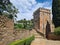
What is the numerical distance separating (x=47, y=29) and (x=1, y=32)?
70.9 ft

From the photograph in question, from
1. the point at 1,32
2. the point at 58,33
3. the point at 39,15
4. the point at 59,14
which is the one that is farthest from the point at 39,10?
the point at 1,32

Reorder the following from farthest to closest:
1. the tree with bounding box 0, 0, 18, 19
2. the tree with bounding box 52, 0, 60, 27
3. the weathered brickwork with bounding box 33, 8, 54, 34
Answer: the weathered brickwork with bounding box 33, 8, 54, 34 < the tree with bounding box 52, 0, 60, 27 < the tree with bounding box 0, 0, 18, 19

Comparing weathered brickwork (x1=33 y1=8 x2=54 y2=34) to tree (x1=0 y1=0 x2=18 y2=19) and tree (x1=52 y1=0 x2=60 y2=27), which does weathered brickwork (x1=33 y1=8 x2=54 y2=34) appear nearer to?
tree (x1=52 y1=0 x2=60 y2=27)

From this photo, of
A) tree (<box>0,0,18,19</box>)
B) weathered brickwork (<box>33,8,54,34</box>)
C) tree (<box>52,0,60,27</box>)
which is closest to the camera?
tree (<box>0,0,18,19</box>)

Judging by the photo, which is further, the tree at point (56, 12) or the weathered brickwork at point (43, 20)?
the weathered brickwork at point (43, 20)

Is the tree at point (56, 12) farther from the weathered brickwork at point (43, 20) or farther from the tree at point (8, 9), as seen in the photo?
the tree at point (8, 9)

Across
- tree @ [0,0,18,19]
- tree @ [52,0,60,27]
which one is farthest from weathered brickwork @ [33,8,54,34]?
tree @ [0,0,18,19]

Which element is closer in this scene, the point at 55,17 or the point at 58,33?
the point at 58,33

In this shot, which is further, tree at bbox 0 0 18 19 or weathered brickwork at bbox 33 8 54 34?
weathered brickwork at bbox 33 8 54 34

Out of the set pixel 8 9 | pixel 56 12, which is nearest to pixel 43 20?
pixel 56 12

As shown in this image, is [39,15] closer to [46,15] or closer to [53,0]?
[46,15]

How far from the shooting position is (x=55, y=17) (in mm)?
25359

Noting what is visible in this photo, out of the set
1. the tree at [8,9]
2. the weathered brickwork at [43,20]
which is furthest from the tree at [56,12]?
the tree at [8,9]

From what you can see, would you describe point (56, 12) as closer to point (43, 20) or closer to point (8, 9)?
point (43, 20)
